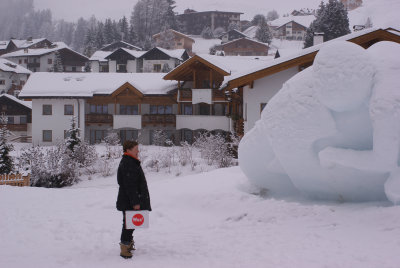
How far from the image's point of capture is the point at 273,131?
9.47m

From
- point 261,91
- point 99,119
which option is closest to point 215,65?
point 261,91

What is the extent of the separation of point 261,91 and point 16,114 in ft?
107

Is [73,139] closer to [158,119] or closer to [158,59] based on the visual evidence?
[158,119]

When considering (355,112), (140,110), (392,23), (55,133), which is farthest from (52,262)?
(55,133)

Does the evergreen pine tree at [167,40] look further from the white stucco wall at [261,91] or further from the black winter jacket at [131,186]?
→ the black winter jacket at [131,186]

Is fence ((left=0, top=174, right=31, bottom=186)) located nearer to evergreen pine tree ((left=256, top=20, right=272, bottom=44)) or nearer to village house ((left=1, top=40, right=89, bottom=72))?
village house ((left=1, top=40, right=89, bottom=72))

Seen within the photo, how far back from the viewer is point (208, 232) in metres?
8.14

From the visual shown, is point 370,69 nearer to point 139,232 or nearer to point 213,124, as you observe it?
point 139,232

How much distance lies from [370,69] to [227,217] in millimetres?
4022

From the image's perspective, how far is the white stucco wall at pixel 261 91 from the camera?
25.0 metres

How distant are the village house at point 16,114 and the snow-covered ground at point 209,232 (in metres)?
38.9

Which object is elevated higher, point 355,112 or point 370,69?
point 370,69

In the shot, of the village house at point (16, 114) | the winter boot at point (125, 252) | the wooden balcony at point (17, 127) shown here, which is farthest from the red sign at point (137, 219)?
the wooden balcony at point (17, 127)

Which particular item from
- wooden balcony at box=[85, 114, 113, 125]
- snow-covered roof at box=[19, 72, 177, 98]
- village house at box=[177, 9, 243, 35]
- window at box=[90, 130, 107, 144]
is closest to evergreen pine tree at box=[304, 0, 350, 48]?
snow-covered roof at box=[19, 72, 177, 98]
